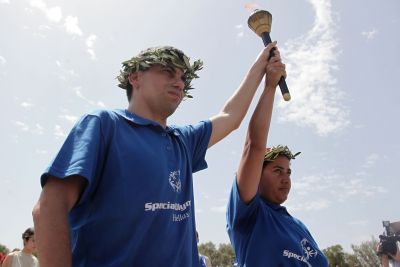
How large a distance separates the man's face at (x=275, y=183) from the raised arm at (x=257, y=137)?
0.53 m

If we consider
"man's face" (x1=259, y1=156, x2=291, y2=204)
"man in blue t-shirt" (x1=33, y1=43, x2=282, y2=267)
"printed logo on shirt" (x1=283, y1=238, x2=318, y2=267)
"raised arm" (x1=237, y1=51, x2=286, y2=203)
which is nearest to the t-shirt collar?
"man in blue t-shirt" (x1=33, y1=43, x2=282, y2=267)

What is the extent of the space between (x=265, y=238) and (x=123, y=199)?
6.01 ft

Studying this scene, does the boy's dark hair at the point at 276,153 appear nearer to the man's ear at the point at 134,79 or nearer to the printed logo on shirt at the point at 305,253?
the printed logo on shirt at the point at 305,253

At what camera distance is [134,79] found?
9.02 feet

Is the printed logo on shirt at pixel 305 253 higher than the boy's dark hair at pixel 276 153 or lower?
lower

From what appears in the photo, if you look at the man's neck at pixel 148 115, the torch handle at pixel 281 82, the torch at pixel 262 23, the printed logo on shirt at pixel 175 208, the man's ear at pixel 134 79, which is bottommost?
the printed logo on shirt at pixel 175 208

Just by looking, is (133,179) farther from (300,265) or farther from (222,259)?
(222,259)

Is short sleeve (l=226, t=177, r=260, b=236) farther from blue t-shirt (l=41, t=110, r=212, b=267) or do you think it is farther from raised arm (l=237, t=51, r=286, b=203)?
blue t-shirt (l=41, t=110, r=212, b=267)

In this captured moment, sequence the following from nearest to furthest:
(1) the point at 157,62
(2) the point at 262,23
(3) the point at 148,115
A: (3) the point at 148,115
(1) the point at 157,62
(2) the point at 262,23

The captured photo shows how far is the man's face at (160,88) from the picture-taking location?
99.9 inches

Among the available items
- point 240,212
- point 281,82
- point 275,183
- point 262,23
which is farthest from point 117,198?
point 262,23

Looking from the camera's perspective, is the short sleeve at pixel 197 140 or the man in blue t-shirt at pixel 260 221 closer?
the short sleeve at pixel 197 140

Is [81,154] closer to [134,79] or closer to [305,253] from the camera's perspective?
[134,79]

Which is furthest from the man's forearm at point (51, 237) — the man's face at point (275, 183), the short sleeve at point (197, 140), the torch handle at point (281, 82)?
the man's face at point (275, 183)
